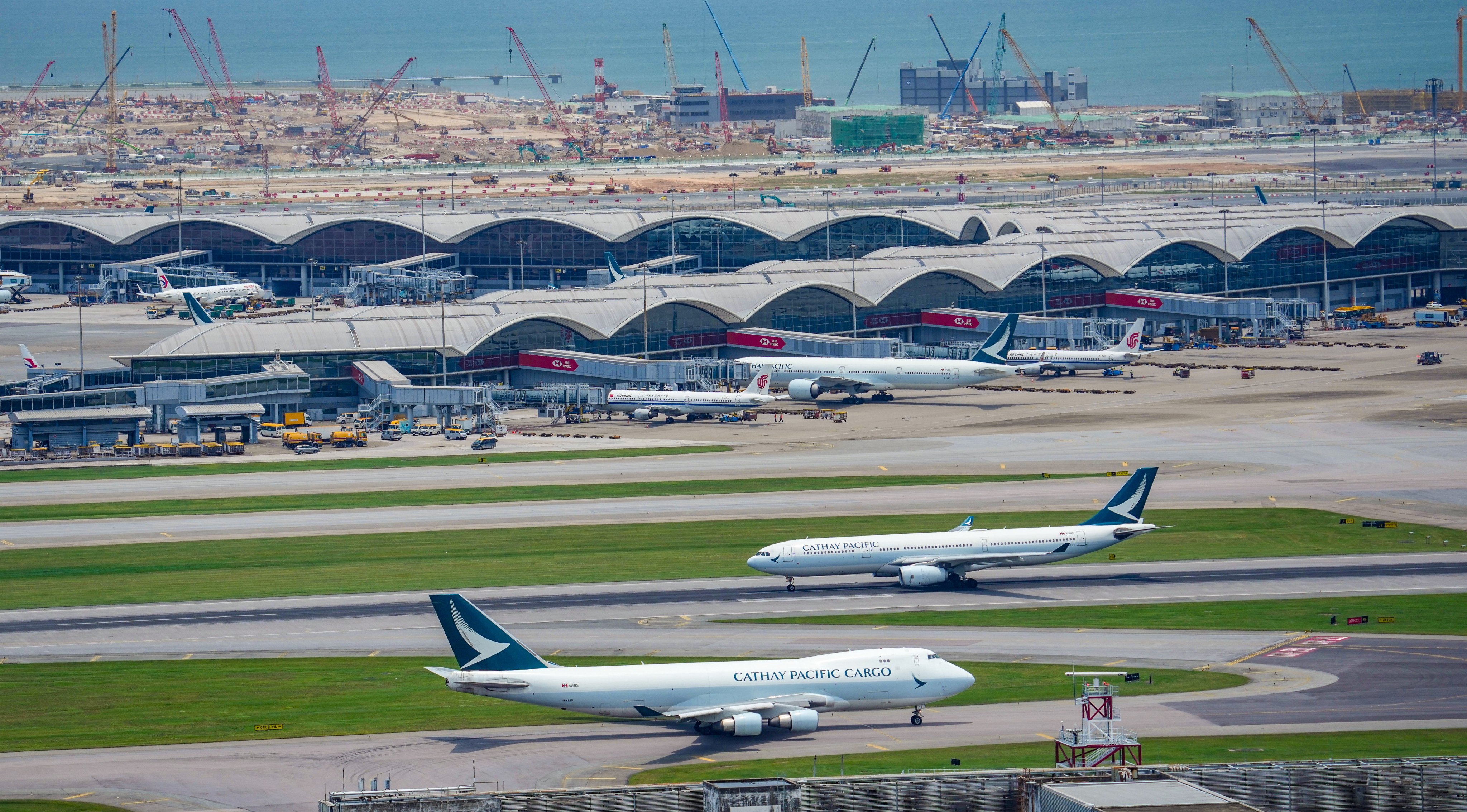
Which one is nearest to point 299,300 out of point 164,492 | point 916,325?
point 916,325

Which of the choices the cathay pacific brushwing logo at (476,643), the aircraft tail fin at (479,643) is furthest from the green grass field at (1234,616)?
the cathay pacific brushwing logo at (476,643)

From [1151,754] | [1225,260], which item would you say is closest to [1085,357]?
[1225,260]

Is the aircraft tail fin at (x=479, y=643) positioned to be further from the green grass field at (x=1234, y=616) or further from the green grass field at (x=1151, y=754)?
the green grass field at (x=1234, y=616)

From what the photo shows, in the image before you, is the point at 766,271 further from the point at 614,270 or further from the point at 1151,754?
the point at 1151,754

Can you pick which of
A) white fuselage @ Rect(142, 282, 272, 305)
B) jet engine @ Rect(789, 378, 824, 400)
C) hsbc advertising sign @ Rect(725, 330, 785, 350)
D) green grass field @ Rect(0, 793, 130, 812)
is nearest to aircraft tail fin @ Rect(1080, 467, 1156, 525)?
green grass field @ Rect(0, 793, 130, 812)

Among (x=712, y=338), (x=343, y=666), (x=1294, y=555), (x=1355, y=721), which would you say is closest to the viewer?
(x=1355, y=721)

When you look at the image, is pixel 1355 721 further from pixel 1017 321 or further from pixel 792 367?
pixel 1017 321
